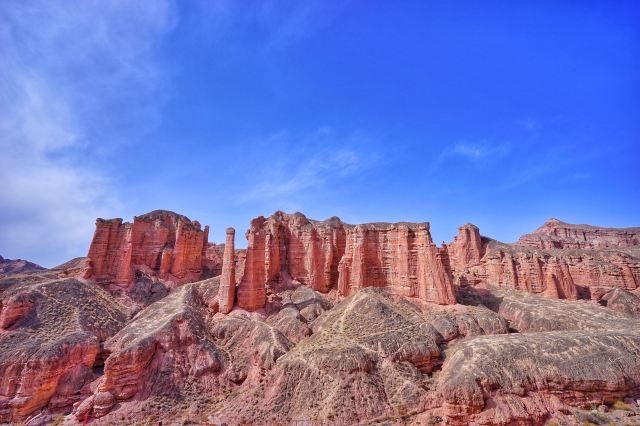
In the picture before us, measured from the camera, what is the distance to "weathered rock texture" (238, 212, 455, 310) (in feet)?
172

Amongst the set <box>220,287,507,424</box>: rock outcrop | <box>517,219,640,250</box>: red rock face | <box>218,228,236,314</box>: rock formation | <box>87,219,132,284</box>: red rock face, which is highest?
<box>517,219,640,250</box>: red rock face

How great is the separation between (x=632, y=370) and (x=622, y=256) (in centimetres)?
4353

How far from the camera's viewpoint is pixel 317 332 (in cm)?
4481

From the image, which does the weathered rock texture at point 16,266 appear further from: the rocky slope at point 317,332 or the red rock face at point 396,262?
the red rock face at point 396,262

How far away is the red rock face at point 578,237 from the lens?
92188 mm

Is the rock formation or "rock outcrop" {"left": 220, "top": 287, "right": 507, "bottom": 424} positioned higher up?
the rock formation

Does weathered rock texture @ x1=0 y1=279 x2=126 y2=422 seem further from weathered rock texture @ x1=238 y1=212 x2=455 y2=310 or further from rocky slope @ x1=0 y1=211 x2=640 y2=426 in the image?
weathered rock texture @ x1=238 y1=212 x2=455 y2=310

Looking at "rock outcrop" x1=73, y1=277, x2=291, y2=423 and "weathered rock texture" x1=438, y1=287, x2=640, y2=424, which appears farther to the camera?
"rock outcrop" x1=73, y1=277, x2=291, y2=423

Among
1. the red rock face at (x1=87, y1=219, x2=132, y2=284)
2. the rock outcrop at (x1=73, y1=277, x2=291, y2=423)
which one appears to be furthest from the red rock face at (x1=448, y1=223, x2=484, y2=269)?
the red rock face at (x1=87, y1=219, x2=132, y2=284)

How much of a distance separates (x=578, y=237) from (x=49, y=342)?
134 m

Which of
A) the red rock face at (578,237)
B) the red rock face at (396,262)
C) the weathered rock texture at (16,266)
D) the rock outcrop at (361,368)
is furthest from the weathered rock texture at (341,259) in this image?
the weathered rock texture at (16,266)

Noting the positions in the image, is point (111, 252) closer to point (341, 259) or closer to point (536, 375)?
point (341, 259)

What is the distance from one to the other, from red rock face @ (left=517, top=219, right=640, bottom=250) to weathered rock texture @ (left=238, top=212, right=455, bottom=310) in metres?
53.3

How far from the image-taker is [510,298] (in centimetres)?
5484
